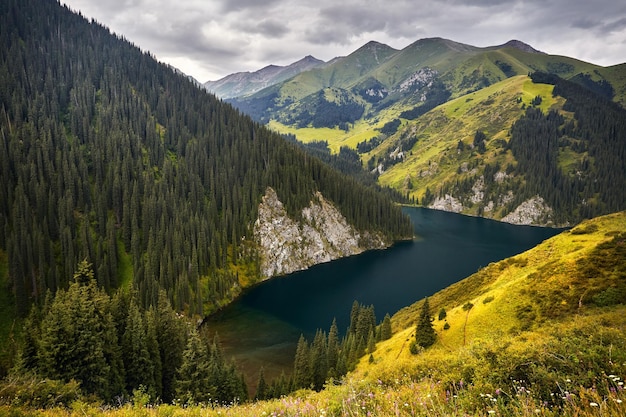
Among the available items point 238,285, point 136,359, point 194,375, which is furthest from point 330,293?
point 136,359

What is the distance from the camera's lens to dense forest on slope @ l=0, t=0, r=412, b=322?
339 ft

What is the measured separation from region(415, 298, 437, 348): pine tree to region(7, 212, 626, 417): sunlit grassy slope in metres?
1.15

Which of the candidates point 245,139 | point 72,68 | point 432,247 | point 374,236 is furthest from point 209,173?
point 432,247

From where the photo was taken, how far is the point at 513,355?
1648 cm

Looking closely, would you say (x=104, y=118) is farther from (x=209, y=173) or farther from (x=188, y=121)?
(x=209, y=173)

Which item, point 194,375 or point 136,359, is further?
point 136,359

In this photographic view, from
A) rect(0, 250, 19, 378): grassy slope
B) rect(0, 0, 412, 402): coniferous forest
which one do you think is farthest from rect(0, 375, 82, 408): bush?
rect(0, 250, 19, 378): grassy slope

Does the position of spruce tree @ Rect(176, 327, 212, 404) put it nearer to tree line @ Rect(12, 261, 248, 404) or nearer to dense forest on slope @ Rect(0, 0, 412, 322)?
tree line @ Rect(12, 261, 248, 404)

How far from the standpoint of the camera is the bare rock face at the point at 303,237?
148500 millimetres

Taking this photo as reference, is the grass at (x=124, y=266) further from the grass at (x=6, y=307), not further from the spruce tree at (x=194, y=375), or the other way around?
the spruce tree at (x=194, y=375)

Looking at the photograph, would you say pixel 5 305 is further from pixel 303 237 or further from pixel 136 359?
pixel 303 237

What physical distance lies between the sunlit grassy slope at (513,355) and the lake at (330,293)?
30249 mm

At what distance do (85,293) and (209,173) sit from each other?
12864 cm

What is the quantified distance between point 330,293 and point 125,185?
90.0 metres
